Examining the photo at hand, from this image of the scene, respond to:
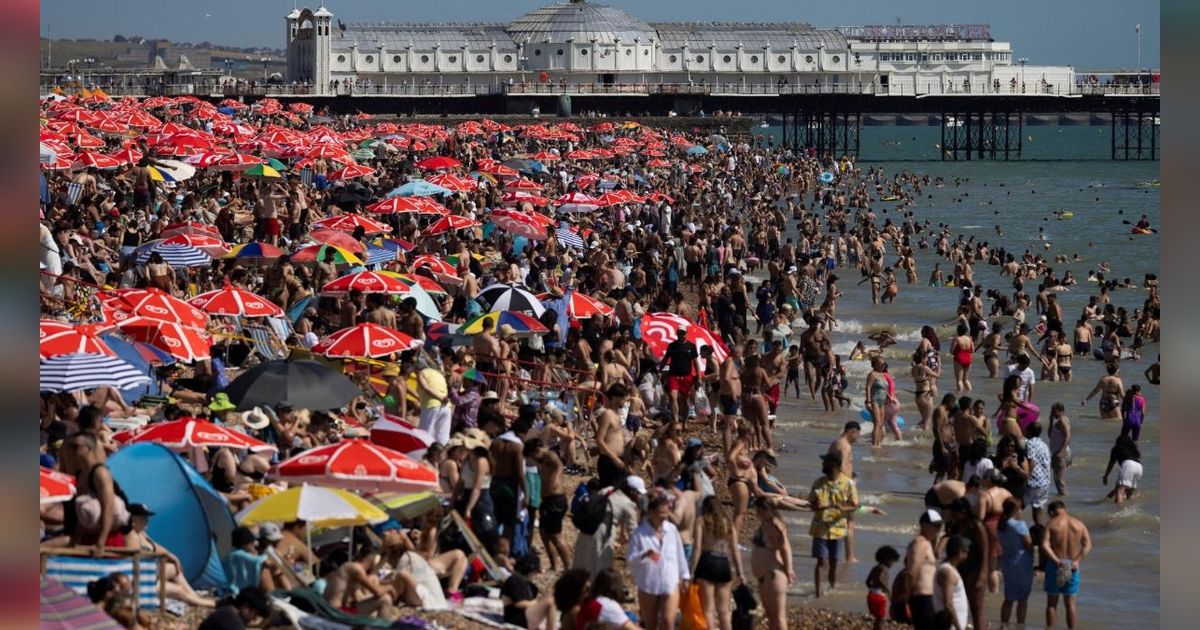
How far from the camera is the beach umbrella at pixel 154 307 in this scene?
1210 cm

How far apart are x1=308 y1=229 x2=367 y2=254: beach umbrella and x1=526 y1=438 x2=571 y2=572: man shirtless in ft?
30.2

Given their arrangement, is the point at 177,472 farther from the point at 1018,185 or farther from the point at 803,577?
the point at 1018,185

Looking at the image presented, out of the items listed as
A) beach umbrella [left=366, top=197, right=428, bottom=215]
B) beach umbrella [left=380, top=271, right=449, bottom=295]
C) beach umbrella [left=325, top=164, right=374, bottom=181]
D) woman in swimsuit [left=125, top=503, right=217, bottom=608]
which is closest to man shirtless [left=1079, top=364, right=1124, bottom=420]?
beach umbrella [left=380, top=271, right=449, bottom=295]

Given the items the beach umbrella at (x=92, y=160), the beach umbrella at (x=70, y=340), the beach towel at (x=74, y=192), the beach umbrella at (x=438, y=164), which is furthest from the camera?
the beach umbrella at (x=438, y=164)

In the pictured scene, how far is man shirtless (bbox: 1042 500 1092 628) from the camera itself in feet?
33.9

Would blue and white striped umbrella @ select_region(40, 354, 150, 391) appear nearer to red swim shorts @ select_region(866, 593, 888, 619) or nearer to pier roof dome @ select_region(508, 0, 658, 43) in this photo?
red swim shorts @ select_region(866, 593, 888, 619)

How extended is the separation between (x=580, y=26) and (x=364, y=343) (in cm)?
7921

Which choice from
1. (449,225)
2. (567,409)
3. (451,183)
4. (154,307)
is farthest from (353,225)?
(154,307)

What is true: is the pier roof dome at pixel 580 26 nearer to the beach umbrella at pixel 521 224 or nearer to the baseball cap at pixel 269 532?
the beach umbrella at pixel 521 224

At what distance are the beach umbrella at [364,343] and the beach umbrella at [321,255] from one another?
18.9 ft

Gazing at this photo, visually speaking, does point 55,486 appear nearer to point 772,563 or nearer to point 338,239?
point 772,563

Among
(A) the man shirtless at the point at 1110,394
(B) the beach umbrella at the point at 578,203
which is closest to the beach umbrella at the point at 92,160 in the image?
(B) the beach umbrella at the point at 578,203

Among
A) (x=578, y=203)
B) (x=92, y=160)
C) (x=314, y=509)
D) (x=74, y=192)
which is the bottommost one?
(x=314, y=509)

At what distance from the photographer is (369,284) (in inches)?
615
